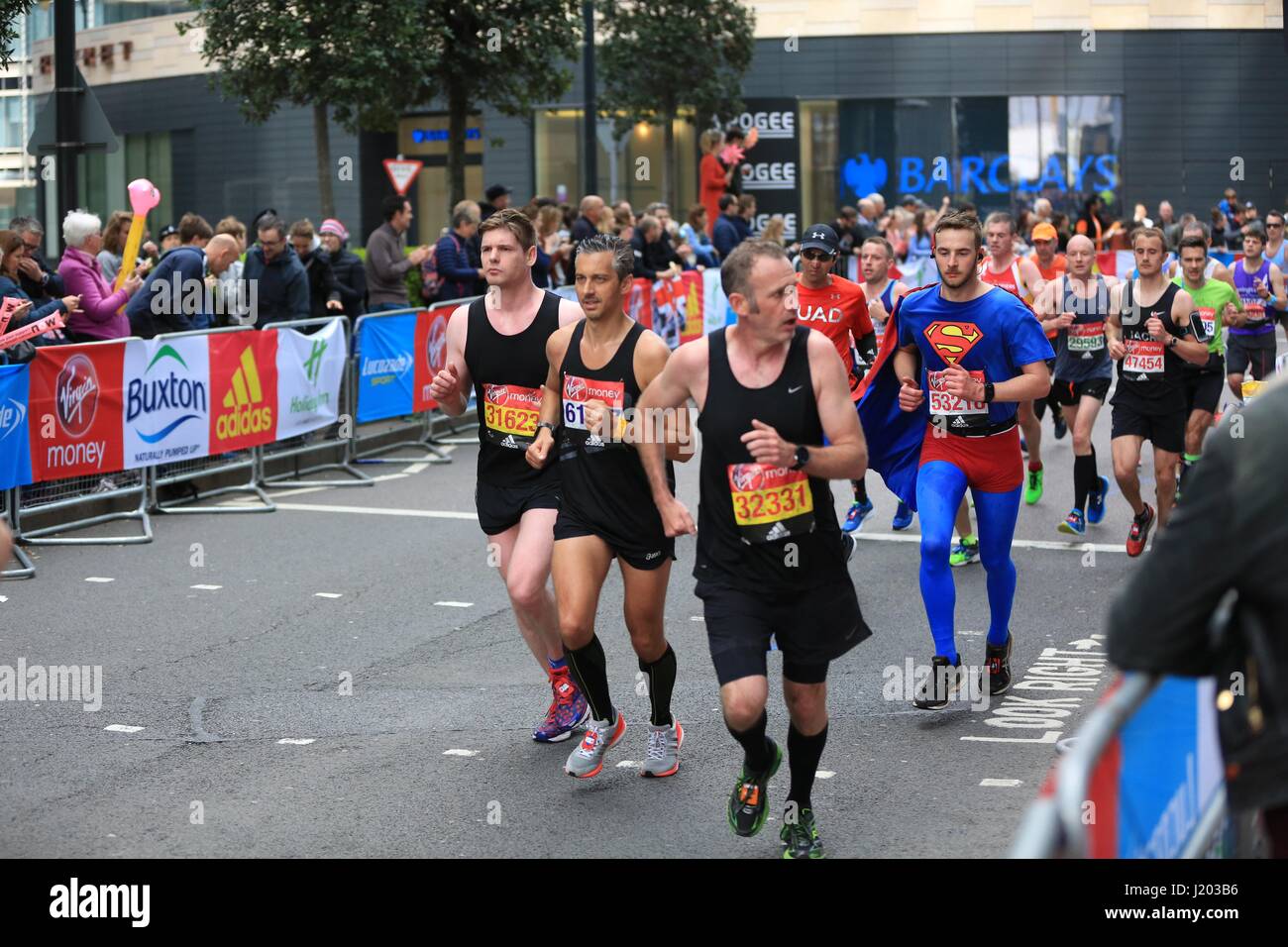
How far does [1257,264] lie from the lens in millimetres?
14797

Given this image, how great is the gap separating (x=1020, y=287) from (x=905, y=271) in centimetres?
1318

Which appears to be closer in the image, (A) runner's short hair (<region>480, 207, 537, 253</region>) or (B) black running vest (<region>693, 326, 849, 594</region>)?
(B) black running vest (<region>693, 326, 849, 594</region>)

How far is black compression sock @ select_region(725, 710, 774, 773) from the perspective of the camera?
5164mm

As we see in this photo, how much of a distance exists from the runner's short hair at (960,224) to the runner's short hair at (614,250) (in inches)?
67.4

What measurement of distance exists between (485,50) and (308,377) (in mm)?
8672

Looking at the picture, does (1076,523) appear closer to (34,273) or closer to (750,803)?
(750,803)

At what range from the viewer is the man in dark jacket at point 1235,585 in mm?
2734

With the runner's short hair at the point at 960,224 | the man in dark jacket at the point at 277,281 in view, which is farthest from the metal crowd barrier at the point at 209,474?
the runner's short hair at the point at 960,224

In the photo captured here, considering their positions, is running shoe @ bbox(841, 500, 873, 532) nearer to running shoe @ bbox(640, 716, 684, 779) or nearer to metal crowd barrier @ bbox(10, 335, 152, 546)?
metal crowd barrier @ bbox(10, 335, 152, 546)

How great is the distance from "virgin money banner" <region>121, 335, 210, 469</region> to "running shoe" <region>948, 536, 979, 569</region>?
17.5 ft

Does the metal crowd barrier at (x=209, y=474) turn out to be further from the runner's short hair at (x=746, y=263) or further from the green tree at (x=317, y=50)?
the green tree at (x=317, y=50)

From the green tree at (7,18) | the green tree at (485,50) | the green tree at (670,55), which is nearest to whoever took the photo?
the green tree at (7,18)

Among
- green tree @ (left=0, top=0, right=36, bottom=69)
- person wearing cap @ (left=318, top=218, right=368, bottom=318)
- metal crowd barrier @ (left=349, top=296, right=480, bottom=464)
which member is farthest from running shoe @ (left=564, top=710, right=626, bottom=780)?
person wearing cap @ (left=318, top=218, right=368, bottom=318)
